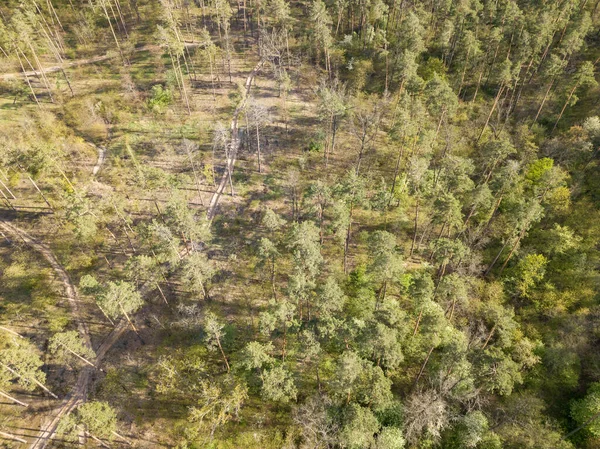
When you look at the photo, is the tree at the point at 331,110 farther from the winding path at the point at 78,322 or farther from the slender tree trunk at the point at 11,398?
the slender tree trunk at the point at 11,398

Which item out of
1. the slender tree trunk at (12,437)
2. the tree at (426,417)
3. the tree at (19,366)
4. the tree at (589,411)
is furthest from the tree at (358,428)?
the slender tree trunk at (12,437)

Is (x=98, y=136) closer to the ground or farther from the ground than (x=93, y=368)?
farther from the ground

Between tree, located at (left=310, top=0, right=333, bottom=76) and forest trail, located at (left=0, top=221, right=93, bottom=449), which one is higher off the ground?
tree, located at (left=310, top=0, right=333, bottom=76)

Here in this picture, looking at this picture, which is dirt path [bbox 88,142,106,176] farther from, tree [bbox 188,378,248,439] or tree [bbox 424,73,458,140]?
tree [bbox 424,73,458,140]

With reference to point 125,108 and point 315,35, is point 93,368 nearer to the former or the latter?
point 125,108

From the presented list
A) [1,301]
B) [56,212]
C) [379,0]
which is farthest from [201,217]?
[379,0]

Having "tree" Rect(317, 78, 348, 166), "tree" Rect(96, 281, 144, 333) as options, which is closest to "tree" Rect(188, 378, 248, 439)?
"tree" Rect(96, 281, 144, 333)

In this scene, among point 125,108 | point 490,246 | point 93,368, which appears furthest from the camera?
point 125,108
